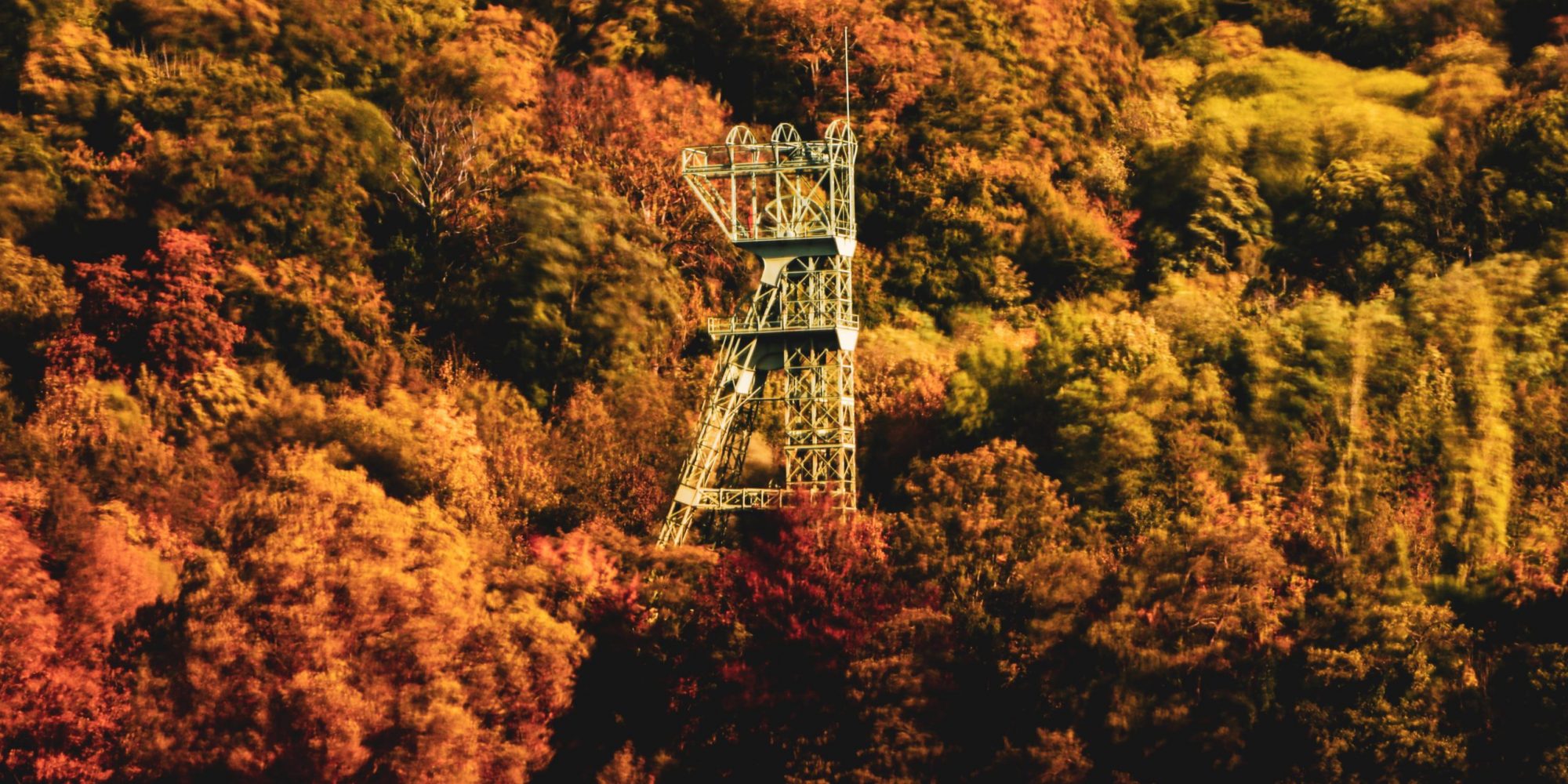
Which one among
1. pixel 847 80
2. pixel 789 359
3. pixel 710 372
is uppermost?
pixel 847 80

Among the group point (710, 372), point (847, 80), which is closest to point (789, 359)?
point (847, 80)

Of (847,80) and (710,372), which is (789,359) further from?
(710,372)

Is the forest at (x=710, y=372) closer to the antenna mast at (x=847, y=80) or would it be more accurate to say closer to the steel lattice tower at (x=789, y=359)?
the steel lattice tower at (x=789, y=359)

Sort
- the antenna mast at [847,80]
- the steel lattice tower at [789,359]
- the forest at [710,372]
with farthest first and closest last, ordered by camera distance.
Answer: the antenna mast at [847,80] < the steel lattice tower at [789,359] < the forest at [710,372]

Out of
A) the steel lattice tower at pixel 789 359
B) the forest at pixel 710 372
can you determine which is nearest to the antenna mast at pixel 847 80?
the steel lattice tower at pixel 789 359

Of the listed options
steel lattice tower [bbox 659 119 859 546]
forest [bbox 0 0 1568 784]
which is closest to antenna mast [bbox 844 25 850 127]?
steel lattice tower [bbox 659 119 859 546]

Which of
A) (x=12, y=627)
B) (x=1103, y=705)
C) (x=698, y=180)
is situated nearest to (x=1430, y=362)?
(x=1103, y=705)

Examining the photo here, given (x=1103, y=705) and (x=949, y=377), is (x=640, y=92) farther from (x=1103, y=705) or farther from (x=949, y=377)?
(x=1103, y=705)
